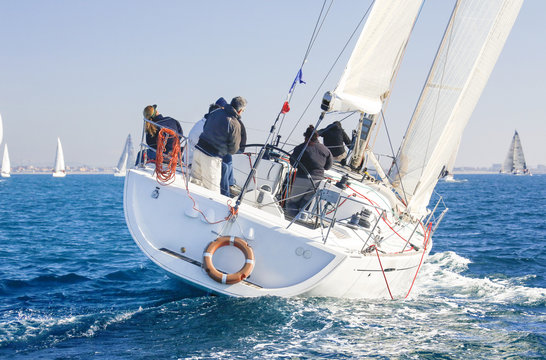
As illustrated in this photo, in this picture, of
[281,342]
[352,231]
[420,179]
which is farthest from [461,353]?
[420,179]

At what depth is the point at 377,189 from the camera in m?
9.62

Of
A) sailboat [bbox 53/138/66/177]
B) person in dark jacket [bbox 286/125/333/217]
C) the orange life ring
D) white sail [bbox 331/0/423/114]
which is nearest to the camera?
the orange life ring

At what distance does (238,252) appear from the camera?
6.32 metres

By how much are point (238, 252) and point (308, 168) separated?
196 centimetres

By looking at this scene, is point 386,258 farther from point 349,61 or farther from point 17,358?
point 17,358

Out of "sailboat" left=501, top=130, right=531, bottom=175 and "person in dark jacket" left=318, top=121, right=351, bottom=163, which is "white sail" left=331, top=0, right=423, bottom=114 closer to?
"person in dark jacket" left=318, top=121, right=351, bottom=163

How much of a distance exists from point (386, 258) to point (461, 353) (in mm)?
1775

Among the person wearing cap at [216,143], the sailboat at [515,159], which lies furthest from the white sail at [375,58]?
the sailboat at [515,159]

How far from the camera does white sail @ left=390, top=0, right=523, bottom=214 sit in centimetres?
1013

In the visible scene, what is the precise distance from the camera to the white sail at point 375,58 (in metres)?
8.65

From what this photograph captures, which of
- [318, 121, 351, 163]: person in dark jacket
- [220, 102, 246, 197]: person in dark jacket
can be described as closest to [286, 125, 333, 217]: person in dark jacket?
[220, 102, 246, 197]: person in dark jacket

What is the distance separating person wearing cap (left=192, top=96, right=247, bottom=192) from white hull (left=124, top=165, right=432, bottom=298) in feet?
1.05

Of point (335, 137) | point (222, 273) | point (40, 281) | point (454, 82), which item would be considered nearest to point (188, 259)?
point (222, 273)

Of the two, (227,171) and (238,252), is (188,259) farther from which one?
(227,171)
